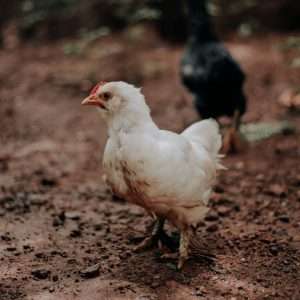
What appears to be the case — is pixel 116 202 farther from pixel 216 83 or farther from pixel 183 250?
pixel 216 83

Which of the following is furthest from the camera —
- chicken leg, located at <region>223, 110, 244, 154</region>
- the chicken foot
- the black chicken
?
chicken leg, located at <region>223, 110, 244, 154</region>

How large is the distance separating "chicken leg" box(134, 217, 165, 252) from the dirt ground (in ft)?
0.18

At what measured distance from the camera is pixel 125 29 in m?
11.2

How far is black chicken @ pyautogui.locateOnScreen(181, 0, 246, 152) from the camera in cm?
632

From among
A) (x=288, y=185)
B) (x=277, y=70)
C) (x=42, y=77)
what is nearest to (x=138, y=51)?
(x=42, y=77)

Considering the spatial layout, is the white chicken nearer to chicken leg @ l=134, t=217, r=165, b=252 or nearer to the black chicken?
chicken leg @ l=134, t=217, r=165, b=252

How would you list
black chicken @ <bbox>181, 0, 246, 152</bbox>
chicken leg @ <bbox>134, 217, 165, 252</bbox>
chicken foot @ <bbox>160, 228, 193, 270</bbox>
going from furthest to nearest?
black chicken @ <bbox>181, 0, 246, 152</bbox> → chicken leg @ <bbox>134, 217, 165, 252</bbox> → chicken foot @ <bbox>160, 228, 193, 270</bbox>

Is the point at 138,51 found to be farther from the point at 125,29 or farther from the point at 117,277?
the point at 117,277

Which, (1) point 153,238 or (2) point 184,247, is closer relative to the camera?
(2) point 184,247

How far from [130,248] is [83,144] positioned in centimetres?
311

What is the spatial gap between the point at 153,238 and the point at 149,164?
3.06 ft

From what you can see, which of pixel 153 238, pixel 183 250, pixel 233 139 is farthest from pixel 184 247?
pixel 233 139

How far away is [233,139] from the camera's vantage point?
6461 mm

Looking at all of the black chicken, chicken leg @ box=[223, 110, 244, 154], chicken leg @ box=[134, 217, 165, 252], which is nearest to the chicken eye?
chicken leg @ box=[134, 217, 165, 252]
